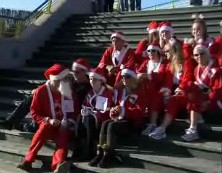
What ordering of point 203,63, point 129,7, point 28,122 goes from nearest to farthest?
point 203,63 → point 28,122 → point 129,7

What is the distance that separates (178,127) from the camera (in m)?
7.78

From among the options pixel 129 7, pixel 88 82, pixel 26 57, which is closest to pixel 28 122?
pixel 88 82

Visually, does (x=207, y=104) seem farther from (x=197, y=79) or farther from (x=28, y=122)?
(x=28, y=122)

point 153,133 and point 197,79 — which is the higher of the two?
point 197,79

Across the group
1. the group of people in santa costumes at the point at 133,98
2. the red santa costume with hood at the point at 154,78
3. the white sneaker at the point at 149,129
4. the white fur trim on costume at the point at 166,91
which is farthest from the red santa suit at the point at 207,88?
the white sneaker at the point at 149,129

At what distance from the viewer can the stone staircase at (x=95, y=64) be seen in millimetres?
7051

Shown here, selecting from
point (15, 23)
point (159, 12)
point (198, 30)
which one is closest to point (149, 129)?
point (198, 30)

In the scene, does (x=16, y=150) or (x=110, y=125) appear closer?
(x=110, y=125)

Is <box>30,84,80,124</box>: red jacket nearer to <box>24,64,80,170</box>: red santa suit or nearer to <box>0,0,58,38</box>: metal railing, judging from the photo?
<box>24,64,80,170</box>: red santa suit

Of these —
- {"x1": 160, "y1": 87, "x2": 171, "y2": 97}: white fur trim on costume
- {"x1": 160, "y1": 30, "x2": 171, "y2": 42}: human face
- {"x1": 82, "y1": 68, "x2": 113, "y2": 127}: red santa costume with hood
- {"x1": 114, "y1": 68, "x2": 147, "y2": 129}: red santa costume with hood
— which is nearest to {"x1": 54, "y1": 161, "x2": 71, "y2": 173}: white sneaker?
{"x1": 82, "y1": 68, "x2": 113, "y2": 127}: red santa costume with hood

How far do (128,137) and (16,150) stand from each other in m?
1.87

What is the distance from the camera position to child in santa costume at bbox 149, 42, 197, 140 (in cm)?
756

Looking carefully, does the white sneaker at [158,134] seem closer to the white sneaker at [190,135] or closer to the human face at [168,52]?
the white sneaker at [190,135]

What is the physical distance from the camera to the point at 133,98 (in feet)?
25.3
